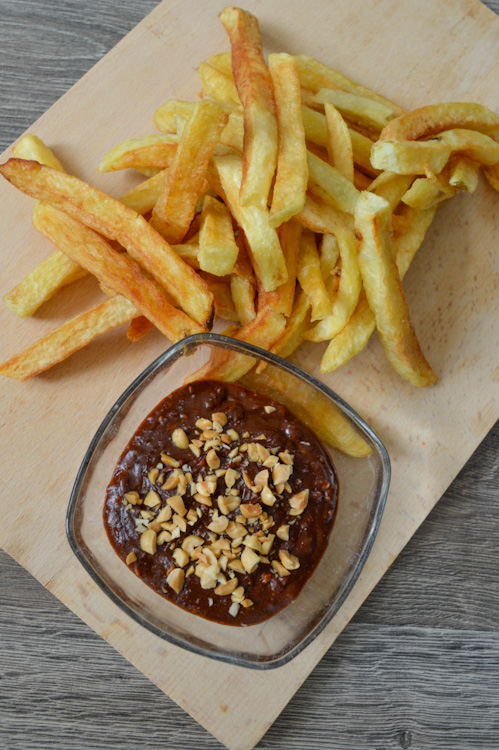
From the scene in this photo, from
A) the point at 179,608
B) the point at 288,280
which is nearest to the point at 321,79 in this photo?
the point at 288,280

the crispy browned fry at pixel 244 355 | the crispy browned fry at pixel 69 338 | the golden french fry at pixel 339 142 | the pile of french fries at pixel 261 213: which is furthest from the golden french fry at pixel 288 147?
the crispy browned fry at pixel 69 338

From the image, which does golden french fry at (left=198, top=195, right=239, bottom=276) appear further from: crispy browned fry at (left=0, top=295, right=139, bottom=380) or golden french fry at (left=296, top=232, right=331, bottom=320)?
crispy browned fry at (left=0, top=295, right=139, bottom=380)

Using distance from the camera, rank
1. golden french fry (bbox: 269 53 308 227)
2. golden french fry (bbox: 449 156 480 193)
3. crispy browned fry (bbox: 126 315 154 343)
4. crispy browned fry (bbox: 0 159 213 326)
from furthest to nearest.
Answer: crispy browned fry (bbox: 126 315 154 343), golden french fry (bbox: 449 156 480 193), crispy browned fry (bbox: 0 159 213 326), golden french fry (bbox: 269 53 308 227)

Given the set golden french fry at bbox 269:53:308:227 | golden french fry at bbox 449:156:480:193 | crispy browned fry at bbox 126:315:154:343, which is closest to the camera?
golden french fry at bbox 269:53:308:227

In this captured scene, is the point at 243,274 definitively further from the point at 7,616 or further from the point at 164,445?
the point at 7,616

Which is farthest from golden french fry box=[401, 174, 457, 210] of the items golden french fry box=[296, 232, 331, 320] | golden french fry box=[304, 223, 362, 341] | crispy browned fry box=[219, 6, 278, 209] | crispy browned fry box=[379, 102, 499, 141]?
crispy browned fry box=[219, 6, 278, 209]

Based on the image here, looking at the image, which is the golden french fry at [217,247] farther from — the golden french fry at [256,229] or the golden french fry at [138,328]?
the golden french fry at [138,328]

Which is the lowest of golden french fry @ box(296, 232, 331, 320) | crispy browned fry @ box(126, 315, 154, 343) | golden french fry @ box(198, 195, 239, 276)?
golden french fry @ box(296, 232, 331, 320)

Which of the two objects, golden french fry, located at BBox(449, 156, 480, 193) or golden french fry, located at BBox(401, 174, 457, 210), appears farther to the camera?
golden french fry, located at BBox(449, 156, 480, 193)

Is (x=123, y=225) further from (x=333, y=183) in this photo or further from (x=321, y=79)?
(x=321, y=79)
